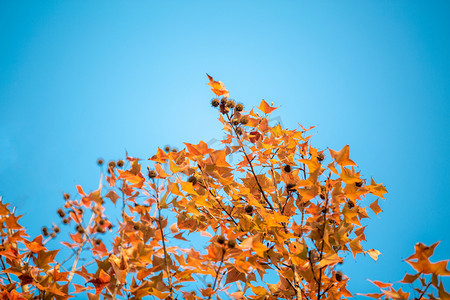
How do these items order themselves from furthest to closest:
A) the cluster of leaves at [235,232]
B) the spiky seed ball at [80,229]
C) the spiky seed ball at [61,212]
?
the spiky seed ball at [61,212] → the spiky seed ball at [80,229] → the cluster of leaves at [235,232]

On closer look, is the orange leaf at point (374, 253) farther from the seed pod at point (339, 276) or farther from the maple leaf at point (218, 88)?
the maple leaf at point (218, 88)

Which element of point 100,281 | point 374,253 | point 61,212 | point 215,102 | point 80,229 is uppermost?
point 61,212

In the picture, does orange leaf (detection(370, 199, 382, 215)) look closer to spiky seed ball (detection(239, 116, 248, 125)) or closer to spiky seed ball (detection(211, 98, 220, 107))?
spiky seed ball (detection(239, 116, 248, 125))

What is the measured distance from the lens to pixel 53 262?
1.53 m

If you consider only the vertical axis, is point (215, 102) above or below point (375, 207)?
above

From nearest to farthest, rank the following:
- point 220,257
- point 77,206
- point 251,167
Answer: point 220,257 < point 251,167 < point 77,206

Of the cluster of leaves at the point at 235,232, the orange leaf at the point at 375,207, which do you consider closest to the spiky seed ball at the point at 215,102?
the cluster of leaves at the point at 235,232

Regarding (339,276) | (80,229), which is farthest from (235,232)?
(80,229)

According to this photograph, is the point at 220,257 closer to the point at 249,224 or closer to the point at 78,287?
the point at 249,224

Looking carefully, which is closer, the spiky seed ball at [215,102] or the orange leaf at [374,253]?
the orange leaf at [374,253]

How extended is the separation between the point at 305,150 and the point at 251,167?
0.34 m

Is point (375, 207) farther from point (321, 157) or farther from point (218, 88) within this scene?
point (218, 88)

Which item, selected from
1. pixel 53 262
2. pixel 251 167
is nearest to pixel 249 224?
pixel 251 167

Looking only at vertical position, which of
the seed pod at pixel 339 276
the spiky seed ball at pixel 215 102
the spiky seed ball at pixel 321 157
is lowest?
the seed pod at pixel 339 276
